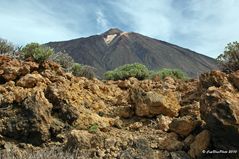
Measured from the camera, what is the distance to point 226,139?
6.63m

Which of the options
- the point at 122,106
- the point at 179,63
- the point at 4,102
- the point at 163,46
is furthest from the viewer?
the point at 163,46

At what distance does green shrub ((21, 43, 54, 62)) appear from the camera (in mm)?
11016

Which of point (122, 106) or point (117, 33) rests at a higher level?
point (117, 33)

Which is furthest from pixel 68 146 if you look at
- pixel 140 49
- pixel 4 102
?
pixel 140 49

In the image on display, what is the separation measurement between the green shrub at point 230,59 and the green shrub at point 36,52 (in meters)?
4.06

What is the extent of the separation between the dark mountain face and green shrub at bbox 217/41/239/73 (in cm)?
7110

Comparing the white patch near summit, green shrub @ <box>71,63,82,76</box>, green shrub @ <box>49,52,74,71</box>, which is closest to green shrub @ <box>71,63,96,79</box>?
green shrub @ <box>71,63,82,76</box>

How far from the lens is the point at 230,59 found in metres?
11.3

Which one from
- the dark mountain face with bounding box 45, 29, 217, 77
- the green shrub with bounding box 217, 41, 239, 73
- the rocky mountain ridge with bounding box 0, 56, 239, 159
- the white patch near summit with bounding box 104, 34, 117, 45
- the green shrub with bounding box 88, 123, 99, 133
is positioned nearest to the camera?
the rocky mountain ridge with bounding box 0, 56, 239, 159

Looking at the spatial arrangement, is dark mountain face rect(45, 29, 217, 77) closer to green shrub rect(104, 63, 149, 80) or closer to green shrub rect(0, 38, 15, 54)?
green shrub rect(104, 63, 149, 80)

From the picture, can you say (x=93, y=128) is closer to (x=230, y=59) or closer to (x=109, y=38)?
(x=230, y=59)

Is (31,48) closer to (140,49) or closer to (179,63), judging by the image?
(179,63)

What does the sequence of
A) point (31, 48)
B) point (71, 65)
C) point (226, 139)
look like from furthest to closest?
point (71, 65), point (31, 48), point (226, 139)

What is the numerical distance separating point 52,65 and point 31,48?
1.68m
